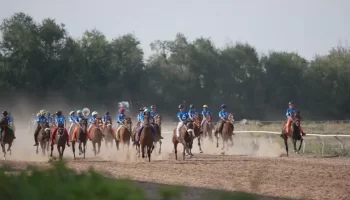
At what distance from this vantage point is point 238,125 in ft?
189

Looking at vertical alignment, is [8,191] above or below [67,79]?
below

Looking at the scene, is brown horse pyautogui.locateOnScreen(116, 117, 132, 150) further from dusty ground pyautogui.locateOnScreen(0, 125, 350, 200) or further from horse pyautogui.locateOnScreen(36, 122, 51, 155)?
horse pyautogui.locateOnScreen(36, 122, 51, 155)

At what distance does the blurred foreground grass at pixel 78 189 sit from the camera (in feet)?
13.2

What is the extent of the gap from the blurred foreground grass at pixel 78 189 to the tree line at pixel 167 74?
59488mm

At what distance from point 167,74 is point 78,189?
74.6m

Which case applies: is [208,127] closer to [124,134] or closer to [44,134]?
[124,134]

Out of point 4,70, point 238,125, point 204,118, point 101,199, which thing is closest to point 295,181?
point 101,199

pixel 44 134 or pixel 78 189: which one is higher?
pixel 44 134

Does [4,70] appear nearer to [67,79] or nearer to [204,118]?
[67,79]

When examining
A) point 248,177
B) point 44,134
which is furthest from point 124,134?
point 248,177

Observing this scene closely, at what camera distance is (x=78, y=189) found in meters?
4.18

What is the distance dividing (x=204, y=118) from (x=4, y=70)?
103 ft

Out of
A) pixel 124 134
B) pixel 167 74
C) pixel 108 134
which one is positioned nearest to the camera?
pixel 124 134

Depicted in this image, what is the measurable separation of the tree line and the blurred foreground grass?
59488mm
